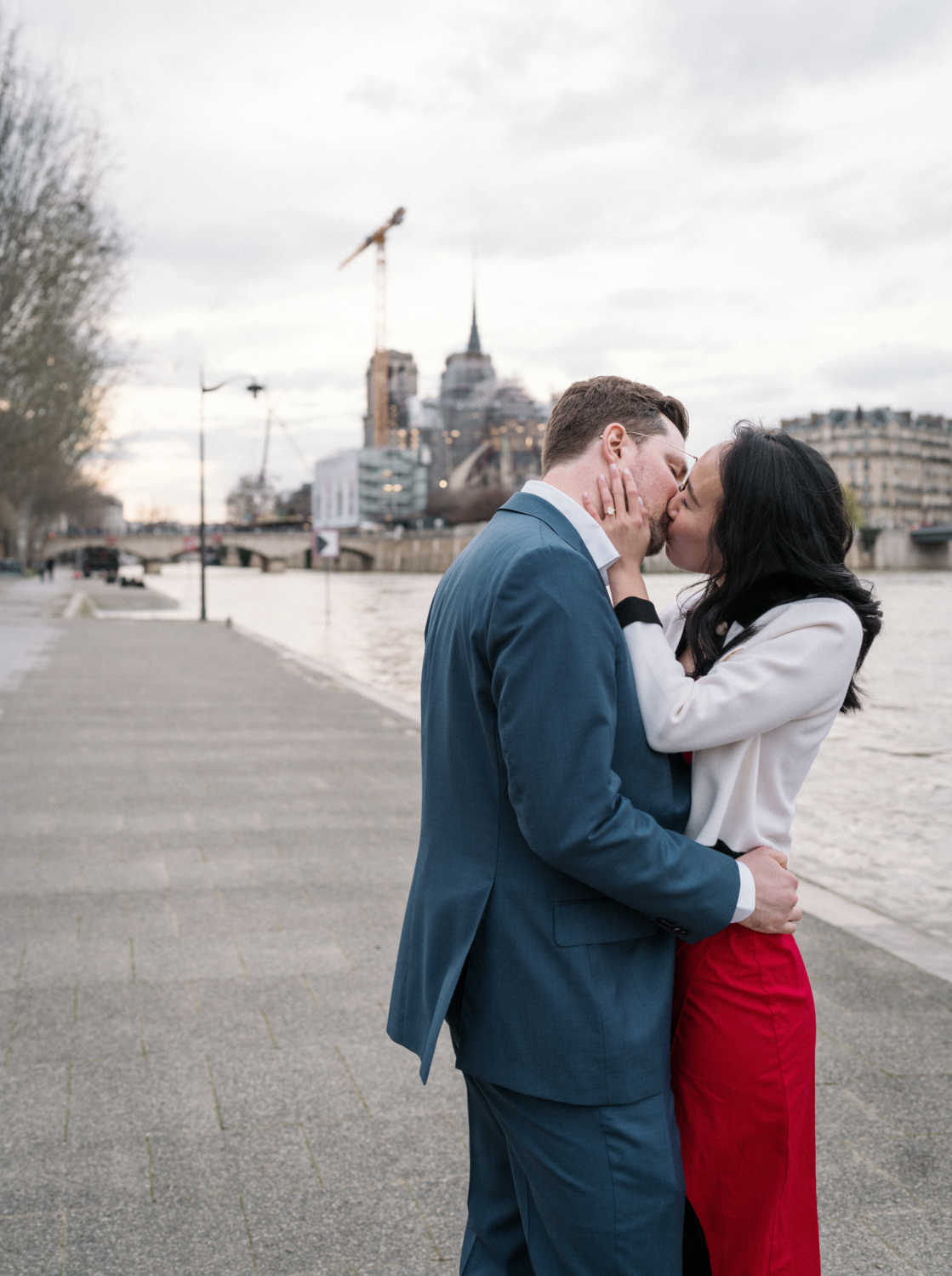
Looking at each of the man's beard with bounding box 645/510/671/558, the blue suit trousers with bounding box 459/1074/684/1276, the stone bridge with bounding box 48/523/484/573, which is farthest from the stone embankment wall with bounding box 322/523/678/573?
the blue suit trousers with bounding box 459/1074/684/1276

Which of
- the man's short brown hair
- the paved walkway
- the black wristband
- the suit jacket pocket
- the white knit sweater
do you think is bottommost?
the paved walkway

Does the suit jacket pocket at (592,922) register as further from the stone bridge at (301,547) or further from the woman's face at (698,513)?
the stone bridge at (301,547)

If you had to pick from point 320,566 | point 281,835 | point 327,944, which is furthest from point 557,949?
point 320,566

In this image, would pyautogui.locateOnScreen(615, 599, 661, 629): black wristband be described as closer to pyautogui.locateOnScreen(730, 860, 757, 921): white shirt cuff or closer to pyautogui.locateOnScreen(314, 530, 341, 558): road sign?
pyautogui.locateOnScreen(730, 860, 757, 921): white shirt cuff

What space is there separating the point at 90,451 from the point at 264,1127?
136 ft

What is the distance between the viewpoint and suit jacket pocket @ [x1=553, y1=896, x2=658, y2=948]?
170 centimetres

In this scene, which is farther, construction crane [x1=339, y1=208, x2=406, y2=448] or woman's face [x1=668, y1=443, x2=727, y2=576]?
construction crane [x1=339, y1=208, x2=406, y2=448]

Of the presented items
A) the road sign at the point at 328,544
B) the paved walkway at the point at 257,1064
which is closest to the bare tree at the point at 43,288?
the road sign at the point at 328,544

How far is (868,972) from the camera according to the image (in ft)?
14.7

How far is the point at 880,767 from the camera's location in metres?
11.1

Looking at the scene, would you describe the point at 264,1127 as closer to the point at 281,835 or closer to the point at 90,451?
the point at 281,835

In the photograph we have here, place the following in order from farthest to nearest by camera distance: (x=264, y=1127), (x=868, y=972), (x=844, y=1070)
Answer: (x=868, y=972)
(x=844, y=1070)
(x=264, y=1127)

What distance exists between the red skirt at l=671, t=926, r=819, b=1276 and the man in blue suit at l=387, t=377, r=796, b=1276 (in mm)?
51

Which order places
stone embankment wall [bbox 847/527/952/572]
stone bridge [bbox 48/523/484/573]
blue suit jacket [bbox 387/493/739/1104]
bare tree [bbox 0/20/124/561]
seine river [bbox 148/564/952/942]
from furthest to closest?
1. stone bridge [bbox 48/523/484/573]
2. stone embankment wall [bbox 847/527/952/572]
3. bare tree [bbox 0/20/124/561]
4. seine river [bbox 148/564/952/942]
5. blue suit jacket [bbox 387/493/739/1104]
